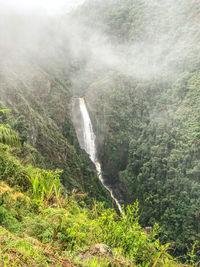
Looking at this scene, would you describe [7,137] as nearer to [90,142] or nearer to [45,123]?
[45,123]

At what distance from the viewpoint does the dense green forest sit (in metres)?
3.89

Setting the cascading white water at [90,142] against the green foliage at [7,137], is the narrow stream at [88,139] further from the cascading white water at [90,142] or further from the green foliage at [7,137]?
the green foliage at [7,137]

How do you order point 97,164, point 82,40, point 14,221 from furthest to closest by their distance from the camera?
1. point 82,40
2. point 97,164
3. point 14,221

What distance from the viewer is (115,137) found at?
111 feet

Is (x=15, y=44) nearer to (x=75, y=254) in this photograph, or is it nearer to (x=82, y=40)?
(x=82, y=40)

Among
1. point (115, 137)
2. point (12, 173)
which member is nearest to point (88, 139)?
→ point (115, 137)

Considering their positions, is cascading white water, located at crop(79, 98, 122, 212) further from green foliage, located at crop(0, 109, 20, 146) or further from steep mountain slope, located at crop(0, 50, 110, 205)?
green foliage, located at crop(0, 109, 20, 146)

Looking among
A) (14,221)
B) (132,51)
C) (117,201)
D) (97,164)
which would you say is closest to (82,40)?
(132,51)

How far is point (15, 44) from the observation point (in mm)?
36531

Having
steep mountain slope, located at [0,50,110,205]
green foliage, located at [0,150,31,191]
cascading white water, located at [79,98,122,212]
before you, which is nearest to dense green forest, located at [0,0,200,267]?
green foliage, located at [0,150,31,191]

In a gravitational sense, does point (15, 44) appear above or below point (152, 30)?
below

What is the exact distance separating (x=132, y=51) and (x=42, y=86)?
28582mm

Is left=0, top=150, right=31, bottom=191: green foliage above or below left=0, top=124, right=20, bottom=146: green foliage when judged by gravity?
below

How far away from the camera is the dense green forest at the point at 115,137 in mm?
3889
